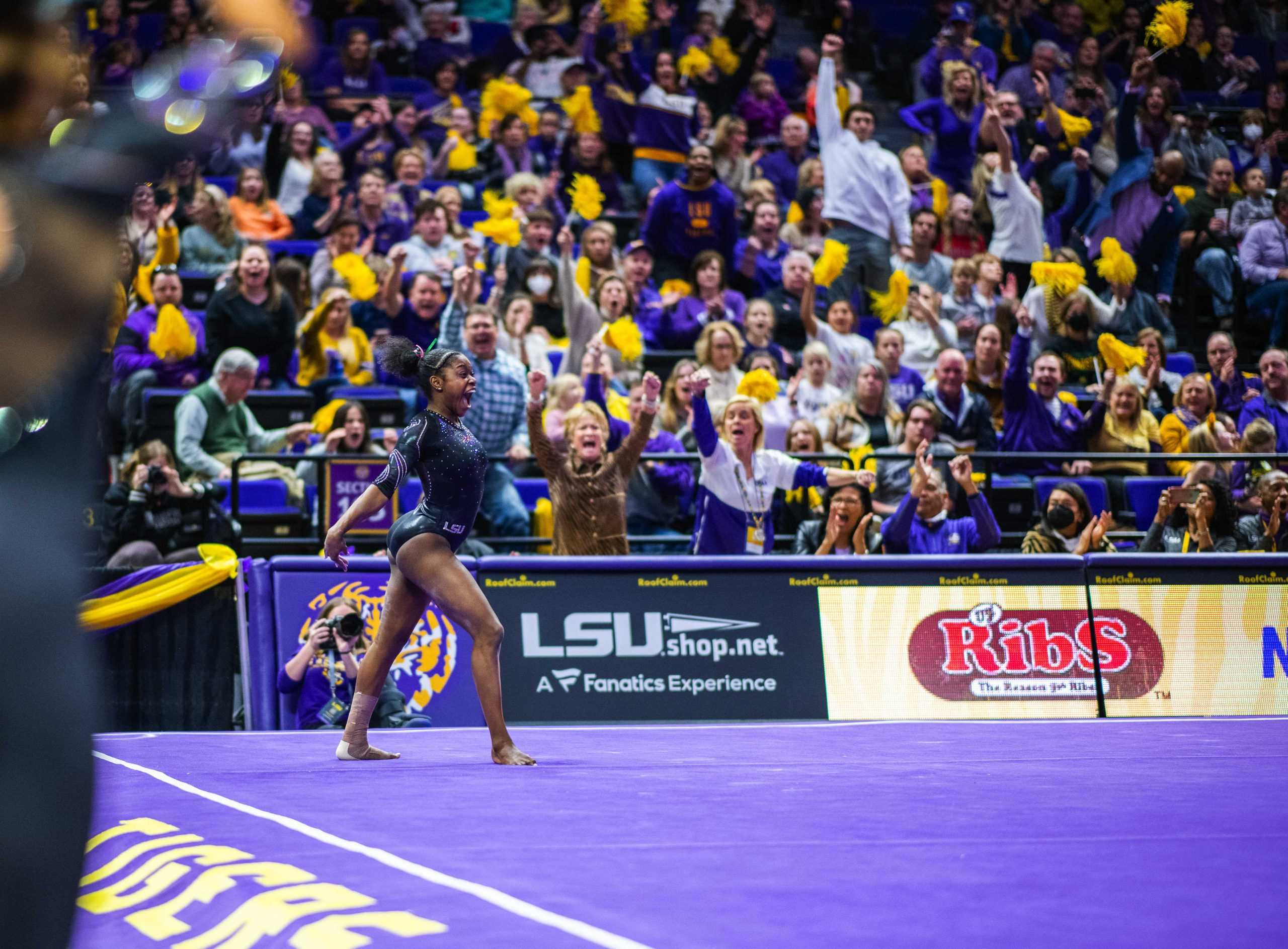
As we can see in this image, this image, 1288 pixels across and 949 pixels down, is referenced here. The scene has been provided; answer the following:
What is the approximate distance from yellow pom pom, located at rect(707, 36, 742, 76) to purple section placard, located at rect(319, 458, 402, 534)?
828cm

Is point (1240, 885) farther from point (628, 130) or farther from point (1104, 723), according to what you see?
point (628, 130)

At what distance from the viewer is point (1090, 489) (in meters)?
12.8

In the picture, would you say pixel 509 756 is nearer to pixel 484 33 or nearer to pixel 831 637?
pixel 831 637

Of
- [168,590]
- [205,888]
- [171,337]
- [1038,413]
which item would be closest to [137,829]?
[205,888]

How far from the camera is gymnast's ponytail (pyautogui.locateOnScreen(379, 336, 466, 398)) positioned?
7719 millimetres

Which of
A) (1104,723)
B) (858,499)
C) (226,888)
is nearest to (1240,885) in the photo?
(226,888)

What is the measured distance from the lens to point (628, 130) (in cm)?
1606

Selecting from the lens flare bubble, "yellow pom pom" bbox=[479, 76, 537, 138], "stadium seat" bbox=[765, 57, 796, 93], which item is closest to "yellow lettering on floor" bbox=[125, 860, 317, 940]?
the lens flare bubble

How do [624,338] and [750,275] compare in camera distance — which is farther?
[750,275]

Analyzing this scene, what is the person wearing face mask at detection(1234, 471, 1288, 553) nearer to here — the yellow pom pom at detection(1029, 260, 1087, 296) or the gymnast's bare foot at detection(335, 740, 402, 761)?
the yellow pom pom at detection(1029, 260, 1087, 296)

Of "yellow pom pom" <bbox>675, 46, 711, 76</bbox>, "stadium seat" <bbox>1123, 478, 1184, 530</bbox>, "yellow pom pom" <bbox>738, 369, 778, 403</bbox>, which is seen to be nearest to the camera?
"yellow pom pom" <bbox>738, 369, 778, 403</bbox>

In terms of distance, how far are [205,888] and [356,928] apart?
71 centimetres

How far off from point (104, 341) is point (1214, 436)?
11845 mm

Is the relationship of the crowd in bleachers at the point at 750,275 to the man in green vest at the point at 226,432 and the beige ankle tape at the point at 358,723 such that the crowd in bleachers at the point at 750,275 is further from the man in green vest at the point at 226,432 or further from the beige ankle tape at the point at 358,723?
the beige ankle tape at the point at 358,723
